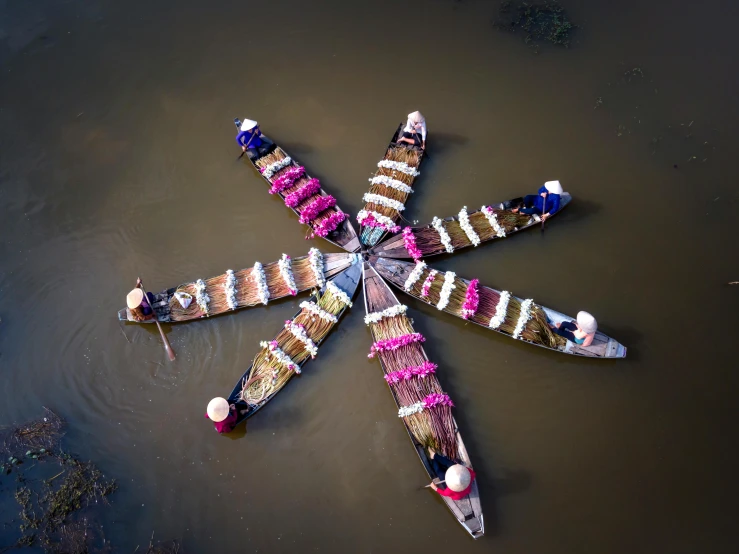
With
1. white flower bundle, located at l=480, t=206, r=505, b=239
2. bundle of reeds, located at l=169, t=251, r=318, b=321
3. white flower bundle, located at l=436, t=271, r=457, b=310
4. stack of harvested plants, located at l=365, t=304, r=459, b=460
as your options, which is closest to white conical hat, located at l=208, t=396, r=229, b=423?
bundle of reeds, located at l=169, t=251, r=318, b=321

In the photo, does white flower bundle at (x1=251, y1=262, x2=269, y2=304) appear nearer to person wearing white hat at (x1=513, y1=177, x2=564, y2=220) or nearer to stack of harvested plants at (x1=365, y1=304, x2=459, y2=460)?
stack of harvested plants at (x1=365, y1=304, x2=459, y2=460)

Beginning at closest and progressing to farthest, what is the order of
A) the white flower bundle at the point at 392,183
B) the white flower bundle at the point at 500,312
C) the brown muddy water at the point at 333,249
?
1. the brown muddy water at the point at 333,249
2. the white flower bundle at the point at 500,312
3. the white flower bundle at the point at 392,183

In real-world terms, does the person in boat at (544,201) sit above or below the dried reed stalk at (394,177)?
below

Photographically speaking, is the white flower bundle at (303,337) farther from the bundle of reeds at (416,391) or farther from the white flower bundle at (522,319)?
the white flower bundle at (522,319)

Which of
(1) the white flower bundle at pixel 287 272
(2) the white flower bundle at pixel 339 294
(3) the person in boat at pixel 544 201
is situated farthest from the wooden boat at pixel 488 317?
(3) the person in boat at pixel 544 201

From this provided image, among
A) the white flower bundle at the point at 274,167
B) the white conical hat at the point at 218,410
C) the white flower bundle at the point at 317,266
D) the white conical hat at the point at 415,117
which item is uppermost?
the white flower bundle at the point at 274,167

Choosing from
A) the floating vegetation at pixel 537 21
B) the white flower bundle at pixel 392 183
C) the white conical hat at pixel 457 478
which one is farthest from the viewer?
the floating vegetation at pixel 537 21

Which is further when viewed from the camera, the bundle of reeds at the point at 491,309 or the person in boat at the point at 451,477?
the bundle of reeds at the point at 491,309
